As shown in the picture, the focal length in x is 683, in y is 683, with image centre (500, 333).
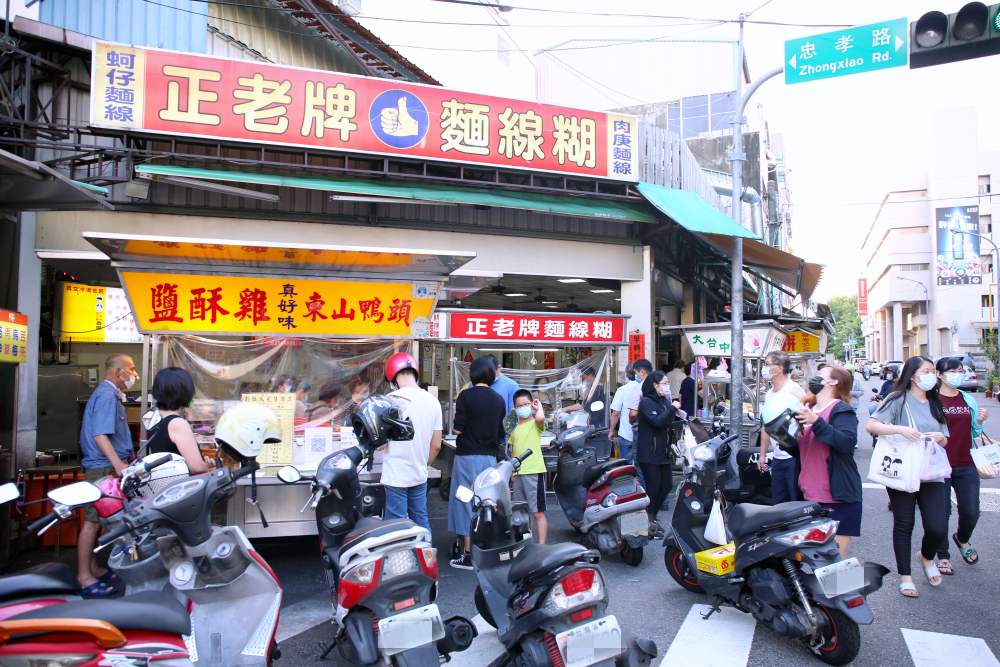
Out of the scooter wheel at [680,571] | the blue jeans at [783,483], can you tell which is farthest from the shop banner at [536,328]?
the scooter wheel at [680,571]

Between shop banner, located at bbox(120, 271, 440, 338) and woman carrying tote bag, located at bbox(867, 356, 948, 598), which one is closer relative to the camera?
woman carrying tote bag, located at bbox(867, 356, 948, 598)

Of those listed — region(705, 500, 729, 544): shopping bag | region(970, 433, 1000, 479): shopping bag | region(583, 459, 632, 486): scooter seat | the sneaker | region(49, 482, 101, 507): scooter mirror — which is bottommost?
the sneaker

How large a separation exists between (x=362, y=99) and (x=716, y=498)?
771 centimetres

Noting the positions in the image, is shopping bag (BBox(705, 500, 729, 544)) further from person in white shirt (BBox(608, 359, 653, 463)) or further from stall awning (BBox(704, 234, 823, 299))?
stall awning (BBox(704, 234, 823, 299))

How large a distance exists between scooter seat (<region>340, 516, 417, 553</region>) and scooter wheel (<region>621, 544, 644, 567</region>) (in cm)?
308

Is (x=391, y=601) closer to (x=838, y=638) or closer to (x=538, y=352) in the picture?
(x=838, y=638)

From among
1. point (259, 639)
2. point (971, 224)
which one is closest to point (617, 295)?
point (259, 639)

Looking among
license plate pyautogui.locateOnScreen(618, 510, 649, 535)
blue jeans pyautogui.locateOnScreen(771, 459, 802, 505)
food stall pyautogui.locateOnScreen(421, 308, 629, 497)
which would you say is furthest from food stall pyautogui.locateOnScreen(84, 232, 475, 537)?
blue jeans pyautogui.locateOnScreen(771, 459, 802, 505)

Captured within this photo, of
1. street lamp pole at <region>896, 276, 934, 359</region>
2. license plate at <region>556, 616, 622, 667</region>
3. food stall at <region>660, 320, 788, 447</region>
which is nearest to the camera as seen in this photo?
license plate at <region>556, 616, 622, 667</region>

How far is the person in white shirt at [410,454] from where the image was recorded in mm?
5660

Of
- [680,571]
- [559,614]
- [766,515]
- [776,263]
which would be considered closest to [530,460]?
[680,571]

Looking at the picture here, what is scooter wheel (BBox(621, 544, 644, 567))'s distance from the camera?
21.1 feet

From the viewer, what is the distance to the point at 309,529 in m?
6.06

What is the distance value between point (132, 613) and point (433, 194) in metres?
8.22
